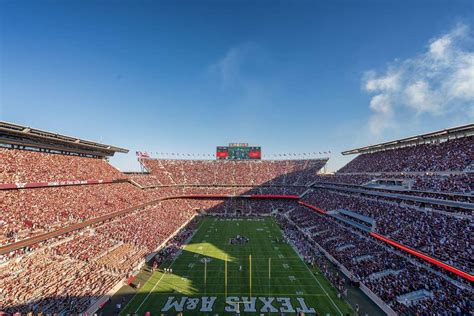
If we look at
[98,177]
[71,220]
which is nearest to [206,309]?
[71,220]

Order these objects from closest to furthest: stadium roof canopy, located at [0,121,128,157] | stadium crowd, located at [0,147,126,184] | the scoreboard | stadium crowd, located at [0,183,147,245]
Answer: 1. stadium crowd, located at [0,183,147,245]
2. stadium crowd, located at [0,147,126,184]
3. stadium roof canopy, located at [0,121,128,157]
4. the scoreboard

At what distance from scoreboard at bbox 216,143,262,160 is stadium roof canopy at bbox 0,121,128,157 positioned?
124 feet

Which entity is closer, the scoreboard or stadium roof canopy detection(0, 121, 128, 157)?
stadium roof canopy detection(0, 121, 128, 157)

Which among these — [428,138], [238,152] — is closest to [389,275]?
[428,138]

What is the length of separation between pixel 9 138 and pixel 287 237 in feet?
145

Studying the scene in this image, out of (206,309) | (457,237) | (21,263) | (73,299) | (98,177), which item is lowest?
(206,309)

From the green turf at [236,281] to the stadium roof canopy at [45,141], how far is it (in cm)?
2616

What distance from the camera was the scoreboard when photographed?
8212 centimetres

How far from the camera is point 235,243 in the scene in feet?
128

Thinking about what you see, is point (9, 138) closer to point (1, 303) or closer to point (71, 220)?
point (71, 220)

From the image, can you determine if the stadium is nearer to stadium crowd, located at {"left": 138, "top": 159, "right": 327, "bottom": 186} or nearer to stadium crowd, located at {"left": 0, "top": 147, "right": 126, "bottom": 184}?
stadium crowd, located at {"left": 0, "top": 147, "right": 126, "bottom": 184}

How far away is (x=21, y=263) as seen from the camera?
20.7 meters

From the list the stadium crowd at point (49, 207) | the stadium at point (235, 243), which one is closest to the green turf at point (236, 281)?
the stadium at point (235, 243)

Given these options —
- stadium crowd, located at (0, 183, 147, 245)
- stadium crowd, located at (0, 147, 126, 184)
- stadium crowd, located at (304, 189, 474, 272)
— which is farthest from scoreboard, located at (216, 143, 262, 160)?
stadium crowd, located at (304, 189, 474, 272)
